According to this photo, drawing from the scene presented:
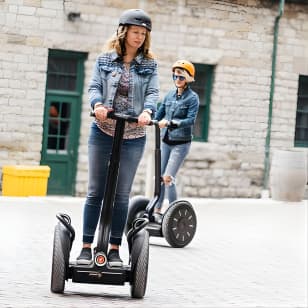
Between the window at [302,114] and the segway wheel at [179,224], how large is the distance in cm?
1242

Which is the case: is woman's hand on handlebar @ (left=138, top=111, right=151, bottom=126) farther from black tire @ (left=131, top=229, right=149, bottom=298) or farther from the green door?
the green door

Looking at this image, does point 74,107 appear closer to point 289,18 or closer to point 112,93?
point 289,18

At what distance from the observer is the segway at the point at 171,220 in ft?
38.7

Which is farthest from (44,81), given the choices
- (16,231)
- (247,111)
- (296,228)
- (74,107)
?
(16,231)

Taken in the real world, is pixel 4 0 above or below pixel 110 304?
above

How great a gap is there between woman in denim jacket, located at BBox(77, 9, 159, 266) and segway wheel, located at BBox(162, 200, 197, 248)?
3.63 metres

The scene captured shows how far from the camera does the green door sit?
21562mm

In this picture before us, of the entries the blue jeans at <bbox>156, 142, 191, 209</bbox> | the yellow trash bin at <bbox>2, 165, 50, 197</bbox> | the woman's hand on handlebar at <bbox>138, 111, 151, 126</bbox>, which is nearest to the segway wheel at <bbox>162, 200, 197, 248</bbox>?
the blue jeans at <bbox>156, 142, 191, 209</bbox>

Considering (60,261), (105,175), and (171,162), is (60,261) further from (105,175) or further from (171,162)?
(171,162)

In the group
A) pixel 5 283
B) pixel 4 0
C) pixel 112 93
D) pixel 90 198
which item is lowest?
pixel 5 283

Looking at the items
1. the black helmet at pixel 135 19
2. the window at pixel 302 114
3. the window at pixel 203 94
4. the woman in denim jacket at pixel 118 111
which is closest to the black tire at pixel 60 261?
the woman in denim jacket at pixel 118 111

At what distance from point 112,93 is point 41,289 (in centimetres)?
141

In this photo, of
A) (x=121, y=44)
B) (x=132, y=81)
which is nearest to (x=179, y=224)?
(x=132, y=81)

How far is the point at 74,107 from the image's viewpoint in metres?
21.7
